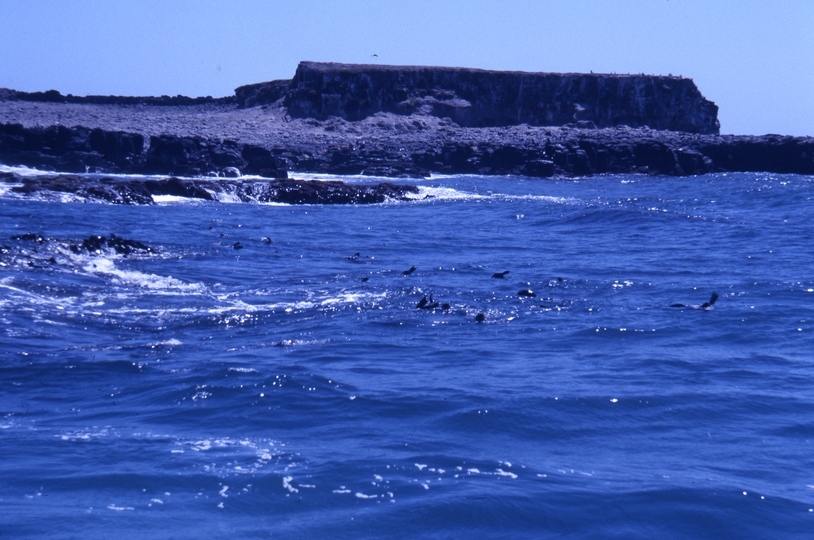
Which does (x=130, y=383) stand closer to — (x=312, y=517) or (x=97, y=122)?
(x=312, y=517)

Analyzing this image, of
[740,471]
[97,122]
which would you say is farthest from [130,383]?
[97,122]

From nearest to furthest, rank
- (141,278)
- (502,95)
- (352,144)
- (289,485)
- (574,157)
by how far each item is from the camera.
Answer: (289,485) < (141,278) < (574,157) < (352,144) < (502,95)

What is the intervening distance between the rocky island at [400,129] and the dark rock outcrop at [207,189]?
6367 millimetres

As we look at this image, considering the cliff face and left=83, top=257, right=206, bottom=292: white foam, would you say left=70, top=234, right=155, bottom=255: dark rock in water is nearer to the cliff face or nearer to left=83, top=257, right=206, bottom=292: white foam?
left=83, top=257, right=206, bottom=292: white foam

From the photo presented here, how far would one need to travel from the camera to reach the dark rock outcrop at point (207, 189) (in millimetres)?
23297

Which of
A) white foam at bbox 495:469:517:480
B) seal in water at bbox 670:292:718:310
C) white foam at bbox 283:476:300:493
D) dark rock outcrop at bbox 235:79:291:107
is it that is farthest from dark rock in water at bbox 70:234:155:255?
dark rock outcrop at bbox 235:79:291:107

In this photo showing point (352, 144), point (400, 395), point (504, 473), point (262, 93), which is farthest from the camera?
point (262, 93)

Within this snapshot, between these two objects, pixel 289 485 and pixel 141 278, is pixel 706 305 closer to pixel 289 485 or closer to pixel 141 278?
pixel 289 485

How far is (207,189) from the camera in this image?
26844mm

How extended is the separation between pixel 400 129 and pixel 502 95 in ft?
31.8

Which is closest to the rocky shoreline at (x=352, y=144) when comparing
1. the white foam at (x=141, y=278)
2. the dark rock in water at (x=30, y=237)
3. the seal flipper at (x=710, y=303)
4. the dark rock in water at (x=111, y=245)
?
the dark rock in water at (x=111, y=245)

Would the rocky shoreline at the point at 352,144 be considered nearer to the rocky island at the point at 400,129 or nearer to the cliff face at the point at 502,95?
the rocky island at the point at 400,129

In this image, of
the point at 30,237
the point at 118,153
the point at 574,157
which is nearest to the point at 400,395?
the point at 30,237

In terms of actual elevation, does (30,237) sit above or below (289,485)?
above
